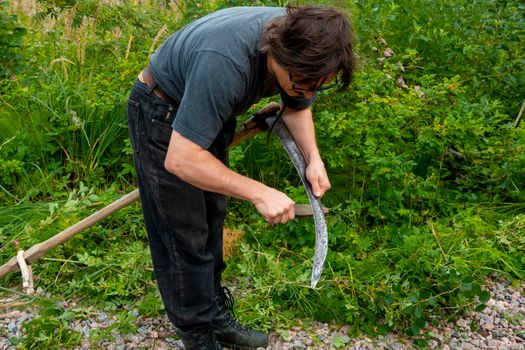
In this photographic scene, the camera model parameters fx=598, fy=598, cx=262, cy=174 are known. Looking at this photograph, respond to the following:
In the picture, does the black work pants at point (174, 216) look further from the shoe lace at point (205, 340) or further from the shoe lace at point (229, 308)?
the shoe lace at point (229, 308)

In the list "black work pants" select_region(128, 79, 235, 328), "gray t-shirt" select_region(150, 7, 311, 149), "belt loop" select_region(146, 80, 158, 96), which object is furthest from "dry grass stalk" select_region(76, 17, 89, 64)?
"gray t-shirt" select_region(150, 7, 311, 149)

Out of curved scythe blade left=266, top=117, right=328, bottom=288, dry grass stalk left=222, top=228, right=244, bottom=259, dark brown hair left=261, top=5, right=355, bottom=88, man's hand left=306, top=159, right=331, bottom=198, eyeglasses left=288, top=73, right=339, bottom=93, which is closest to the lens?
dark brown hair left=261, top=5, right=355, bottom=88

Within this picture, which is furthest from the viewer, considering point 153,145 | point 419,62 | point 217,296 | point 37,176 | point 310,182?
point 419,62

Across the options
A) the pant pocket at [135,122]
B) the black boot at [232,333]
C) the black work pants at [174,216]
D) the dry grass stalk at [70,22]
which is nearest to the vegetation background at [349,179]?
the dry grass stalk at [70,22]

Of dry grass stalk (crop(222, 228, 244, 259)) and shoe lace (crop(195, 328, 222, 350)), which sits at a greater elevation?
shoe lace (crop(195, 328, 222, 350))

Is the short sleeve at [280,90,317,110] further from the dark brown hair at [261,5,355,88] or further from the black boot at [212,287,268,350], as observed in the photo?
the black boot at [212,287,268,350]

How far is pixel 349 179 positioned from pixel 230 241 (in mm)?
886

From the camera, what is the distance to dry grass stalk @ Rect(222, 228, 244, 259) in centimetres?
359

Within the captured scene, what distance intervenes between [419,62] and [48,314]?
10.0 ft

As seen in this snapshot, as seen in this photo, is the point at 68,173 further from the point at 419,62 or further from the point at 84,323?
the point at 419,62

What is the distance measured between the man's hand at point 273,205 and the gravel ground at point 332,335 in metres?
1.16

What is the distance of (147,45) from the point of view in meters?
4.64

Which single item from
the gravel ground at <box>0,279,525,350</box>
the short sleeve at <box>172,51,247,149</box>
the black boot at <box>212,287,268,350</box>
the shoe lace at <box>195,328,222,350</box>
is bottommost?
the gravel ground at <box>0,279,525,350</box>

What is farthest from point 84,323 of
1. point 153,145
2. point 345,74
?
point 345,74
